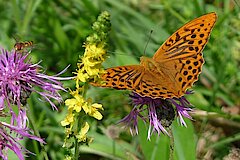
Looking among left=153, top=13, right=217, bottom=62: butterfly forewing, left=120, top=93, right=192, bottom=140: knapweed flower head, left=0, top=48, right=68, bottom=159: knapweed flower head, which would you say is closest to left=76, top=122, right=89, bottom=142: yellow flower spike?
left=0, top=48, right=68, bottom=159: knapweed flower head

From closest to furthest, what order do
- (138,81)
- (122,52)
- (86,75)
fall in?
(86,75), (138,81), (122,52)

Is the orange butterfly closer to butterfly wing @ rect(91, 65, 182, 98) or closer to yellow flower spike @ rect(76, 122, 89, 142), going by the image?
butterfly wing @ rect(91, 65, 182, 98)

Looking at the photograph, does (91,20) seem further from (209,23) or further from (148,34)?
(209,23)

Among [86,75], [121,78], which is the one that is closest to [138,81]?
[121,78]

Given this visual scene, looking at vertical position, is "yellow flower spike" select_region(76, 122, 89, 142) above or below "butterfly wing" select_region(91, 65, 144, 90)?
below

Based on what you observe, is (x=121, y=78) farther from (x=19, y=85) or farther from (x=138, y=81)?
(x=19, y=85)

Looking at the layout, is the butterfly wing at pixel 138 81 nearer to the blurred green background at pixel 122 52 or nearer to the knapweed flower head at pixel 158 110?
the knapweed flower head at pixel 158 110
